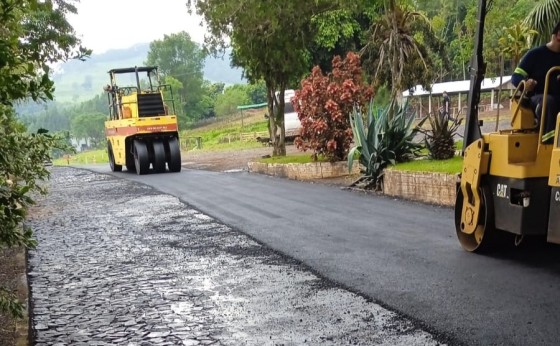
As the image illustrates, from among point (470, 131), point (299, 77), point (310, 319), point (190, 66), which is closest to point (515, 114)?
point (470, 131)

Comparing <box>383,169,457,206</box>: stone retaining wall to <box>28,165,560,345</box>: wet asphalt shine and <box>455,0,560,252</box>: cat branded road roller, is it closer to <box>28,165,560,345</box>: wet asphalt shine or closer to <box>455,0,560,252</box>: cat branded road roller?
<box>28,165,560,345</box>: wet asphalt shine

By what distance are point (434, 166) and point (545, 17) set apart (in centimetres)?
475

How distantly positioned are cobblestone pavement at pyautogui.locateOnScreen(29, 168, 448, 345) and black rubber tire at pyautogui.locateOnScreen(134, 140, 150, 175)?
1052cm

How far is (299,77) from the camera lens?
786 inches

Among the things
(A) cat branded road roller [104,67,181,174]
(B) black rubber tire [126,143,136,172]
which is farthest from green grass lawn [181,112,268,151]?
(A) cat branded road roller [104,67,181,174]

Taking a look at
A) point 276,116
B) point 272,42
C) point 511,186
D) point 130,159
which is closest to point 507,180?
point 511,186

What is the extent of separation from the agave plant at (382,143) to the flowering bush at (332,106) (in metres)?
2.01

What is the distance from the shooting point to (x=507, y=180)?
6.07 meters

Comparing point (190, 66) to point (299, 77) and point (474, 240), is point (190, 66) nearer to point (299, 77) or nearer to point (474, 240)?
point (299, 77)

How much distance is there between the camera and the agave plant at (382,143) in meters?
12.4

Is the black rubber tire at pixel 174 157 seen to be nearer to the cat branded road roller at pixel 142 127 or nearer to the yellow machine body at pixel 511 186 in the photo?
the cat branded road roller at pixel 142 127

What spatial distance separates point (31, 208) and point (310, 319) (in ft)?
32.0

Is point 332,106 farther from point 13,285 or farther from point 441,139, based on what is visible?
point 13,285

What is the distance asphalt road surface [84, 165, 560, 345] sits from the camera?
4.65 m
